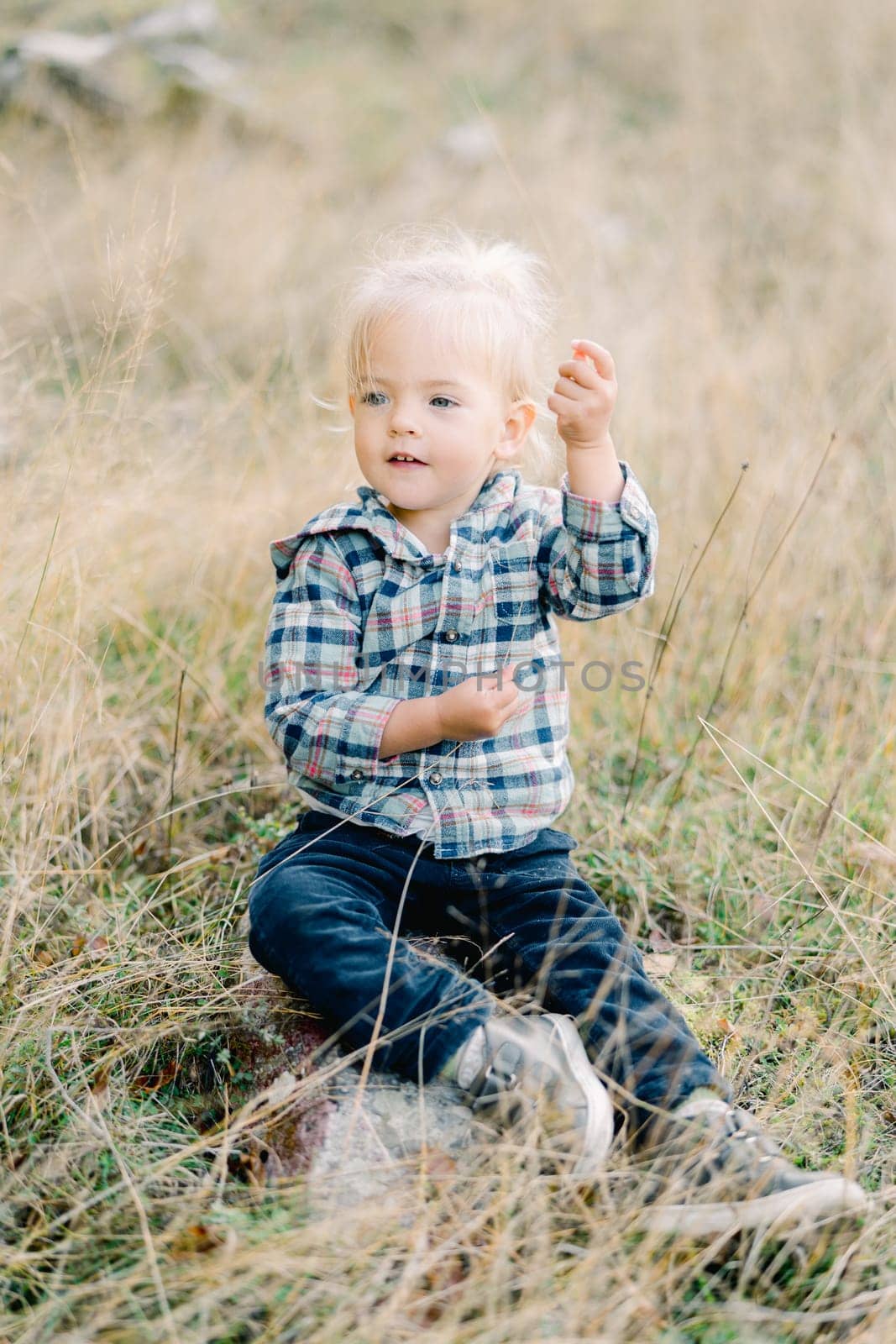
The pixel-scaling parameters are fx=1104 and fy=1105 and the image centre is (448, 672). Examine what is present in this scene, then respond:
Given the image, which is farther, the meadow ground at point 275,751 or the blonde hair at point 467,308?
the blonde hair at point 467,308

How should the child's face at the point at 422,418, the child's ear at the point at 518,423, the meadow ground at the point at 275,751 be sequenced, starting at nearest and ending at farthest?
the meadow ground at the point at 275,751 < the child's face at the point at 422,418 < the child's ear at the point at 518,423

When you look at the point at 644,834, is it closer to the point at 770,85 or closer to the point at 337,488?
the point at 337,488

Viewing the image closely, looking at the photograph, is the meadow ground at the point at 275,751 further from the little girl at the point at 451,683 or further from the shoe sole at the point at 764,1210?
the little girl at the point at 451,683

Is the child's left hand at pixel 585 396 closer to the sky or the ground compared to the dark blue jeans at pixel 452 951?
closer to the sky

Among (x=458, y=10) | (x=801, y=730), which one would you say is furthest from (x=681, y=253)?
(x=458, y=10)

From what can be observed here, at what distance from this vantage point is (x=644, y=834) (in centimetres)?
256

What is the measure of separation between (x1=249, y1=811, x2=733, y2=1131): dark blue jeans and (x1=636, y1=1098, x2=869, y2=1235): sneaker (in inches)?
2.5

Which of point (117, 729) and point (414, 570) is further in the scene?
point (117, 729)

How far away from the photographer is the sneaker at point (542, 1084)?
168 cm

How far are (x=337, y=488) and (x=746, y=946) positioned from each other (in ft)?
5.79

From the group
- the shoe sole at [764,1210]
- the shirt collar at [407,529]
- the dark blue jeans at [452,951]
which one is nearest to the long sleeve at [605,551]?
the shirt collar at [407,529]

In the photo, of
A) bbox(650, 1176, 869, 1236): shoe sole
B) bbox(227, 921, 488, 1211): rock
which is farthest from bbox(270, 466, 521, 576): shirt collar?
bbox(650, 1176, 869, 1236): shoe sole

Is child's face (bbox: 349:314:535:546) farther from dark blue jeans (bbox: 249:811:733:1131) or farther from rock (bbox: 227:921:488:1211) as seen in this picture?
rock (bbox: 227:921:488:1211)

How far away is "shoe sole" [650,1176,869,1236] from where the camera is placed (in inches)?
61.3
